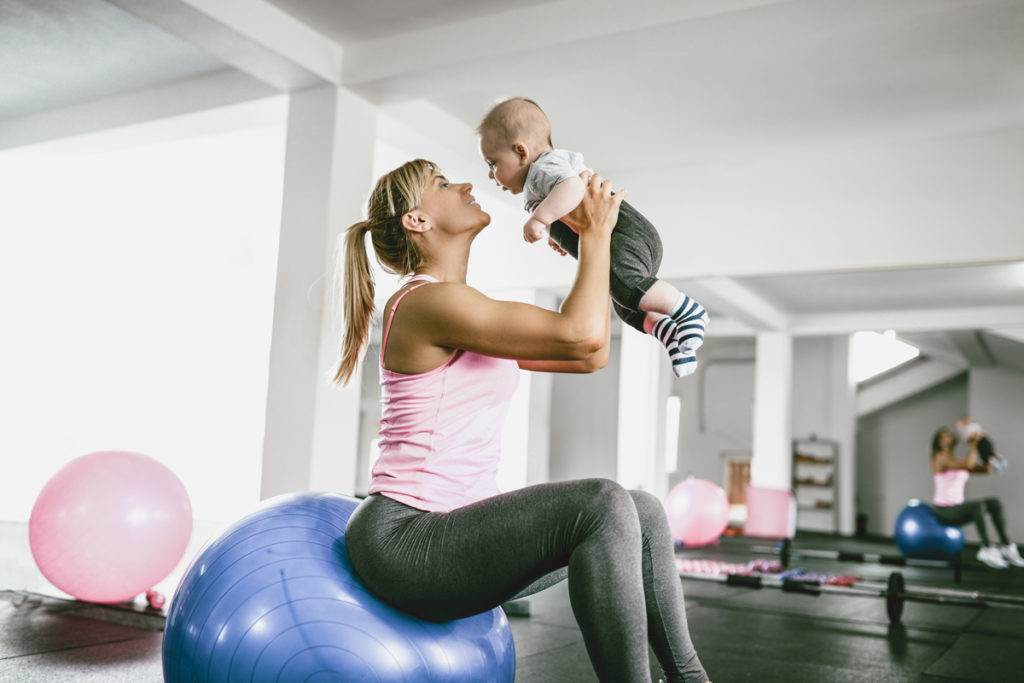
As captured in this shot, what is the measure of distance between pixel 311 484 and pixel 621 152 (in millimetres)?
3287

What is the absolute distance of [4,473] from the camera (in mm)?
6434

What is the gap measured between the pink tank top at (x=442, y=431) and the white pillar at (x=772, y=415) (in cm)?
921

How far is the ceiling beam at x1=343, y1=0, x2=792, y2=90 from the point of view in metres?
3.70

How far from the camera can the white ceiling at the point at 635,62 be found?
3.83 m

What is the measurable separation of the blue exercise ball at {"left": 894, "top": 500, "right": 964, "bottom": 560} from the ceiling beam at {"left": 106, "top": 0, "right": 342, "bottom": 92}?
590 cm

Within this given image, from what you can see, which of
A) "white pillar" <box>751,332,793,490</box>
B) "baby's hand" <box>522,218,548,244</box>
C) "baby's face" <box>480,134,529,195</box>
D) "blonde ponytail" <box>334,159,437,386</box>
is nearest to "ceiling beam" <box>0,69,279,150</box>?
"baby's face" <box>480,134,529,195</box>

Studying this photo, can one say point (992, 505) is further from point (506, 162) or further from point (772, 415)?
point (506, 162)

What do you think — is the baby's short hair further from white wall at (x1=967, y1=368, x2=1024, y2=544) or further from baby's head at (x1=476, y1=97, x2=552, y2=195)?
white wall at (x1=967, y1=368, x2=1024, y2=544)

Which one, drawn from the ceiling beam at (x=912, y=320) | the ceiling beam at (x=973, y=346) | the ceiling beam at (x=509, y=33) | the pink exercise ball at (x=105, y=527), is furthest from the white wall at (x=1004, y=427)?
the pink exercise ball at (x=105, y=527)

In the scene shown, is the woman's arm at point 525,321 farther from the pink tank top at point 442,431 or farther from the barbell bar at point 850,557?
the barbell bar at point 850,557

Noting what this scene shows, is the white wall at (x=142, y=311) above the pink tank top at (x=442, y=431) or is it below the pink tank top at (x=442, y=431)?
above

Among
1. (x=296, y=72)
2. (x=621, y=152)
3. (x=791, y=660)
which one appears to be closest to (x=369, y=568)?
(x=791, y=660)

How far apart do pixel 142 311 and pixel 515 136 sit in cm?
570

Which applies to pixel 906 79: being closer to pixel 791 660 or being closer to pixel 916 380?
pixel 791 660
